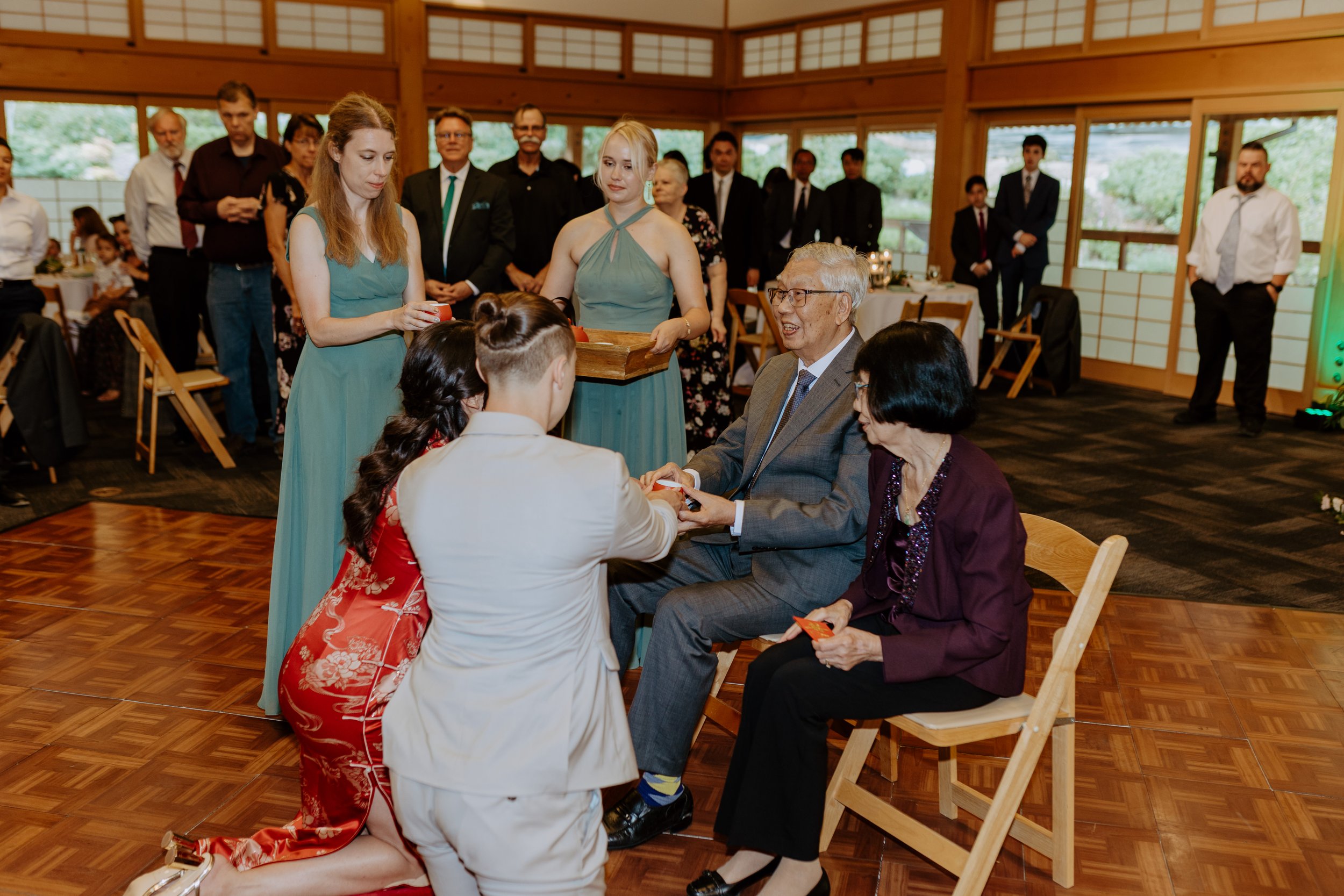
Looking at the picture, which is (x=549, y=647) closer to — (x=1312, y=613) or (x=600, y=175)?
(x=600, y=175)

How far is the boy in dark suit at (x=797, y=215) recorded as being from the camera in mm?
9102

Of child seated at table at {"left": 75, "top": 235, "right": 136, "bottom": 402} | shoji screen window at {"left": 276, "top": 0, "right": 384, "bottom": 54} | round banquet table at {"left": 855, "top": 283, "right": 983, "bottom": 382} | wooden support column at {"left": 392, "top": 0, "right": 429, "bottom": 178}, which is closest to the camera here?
round banquet table at {"left": 855, "top": 283, "right": 983, "bottom": 382}

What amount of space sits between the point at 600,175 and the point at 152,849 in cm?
221

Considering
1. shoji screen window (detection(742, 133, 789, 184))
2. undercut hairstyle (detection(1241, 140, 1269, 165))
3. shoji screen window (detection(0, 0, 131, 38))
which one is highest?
shoji screen window (detection(0, 0, 131, 38))

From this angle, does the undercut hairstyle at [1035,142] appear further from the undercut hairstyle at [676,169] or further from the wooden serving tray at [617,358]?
the wooden serving tray at [617,358]

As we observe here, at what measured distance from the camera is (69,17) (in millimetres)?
9164

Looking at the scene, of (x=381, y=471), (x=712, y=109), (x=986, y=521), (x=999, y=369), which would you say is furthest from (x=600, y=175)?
(x=712, y=109)

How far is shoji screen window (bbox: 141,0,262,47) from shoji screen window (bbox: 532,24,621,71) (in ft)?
8.84

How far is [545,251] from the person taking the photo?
21.8 ft

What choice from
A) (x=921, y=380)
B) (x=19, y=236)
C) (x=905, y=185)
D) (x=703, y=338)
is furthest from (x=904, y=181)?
(x=921, y=380)

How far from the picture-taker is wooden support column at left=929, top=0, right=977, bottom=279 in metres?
9.71

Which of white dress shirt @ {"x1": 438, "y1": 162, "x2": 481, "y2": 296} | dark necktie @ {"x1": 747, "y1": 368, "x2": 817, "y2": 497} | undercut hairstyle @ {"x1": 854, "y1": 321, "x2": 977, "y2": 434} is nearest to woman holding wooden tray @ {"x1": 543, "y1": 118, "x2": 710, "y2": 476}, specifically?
dark necktie @ {"x1": 747, "y1": 368, "x2": 817, "y2": 497}

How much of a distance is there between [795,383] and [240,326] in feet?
14.5

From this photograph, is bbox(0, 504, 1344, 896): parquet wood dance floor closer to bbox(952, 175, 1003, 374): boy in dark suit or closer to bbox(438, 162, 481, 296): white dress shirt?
bbox(438, 162, 481, 296): white dress shirt
